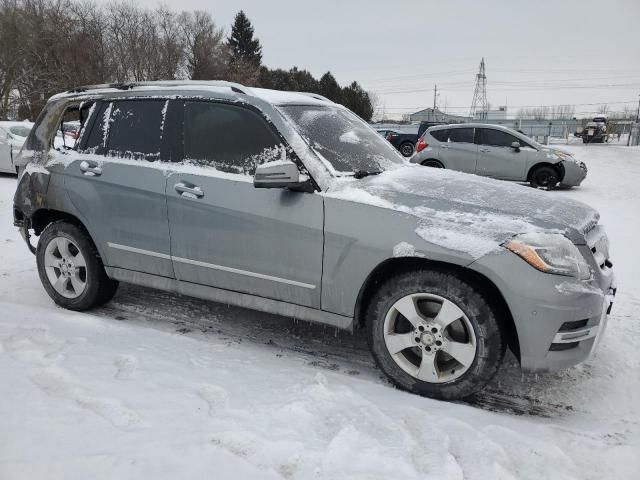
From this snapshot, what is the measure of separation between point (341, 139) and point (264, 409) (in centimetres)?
195

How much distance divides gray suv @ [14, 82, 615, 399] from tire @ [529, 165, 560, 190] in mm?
8997

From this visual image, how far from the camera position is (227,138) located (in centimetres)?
353

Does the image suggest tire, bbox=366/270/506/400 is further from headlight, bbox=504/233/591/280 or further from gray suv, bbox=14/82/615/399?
headlight, bbox=504/233/591/280

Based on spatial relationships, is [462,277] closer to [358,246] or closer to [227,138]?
[358,246]

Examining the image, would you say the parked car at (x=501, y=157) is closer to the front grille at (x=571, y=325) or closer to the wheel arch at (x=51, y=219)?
the wheel arch at (x=51, y=219)

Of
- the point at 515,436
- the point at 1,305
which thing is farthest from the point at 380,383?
the point at 1,305

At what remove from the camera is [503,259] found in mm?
2721

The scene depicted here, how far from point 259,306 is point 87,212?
5.32 feet

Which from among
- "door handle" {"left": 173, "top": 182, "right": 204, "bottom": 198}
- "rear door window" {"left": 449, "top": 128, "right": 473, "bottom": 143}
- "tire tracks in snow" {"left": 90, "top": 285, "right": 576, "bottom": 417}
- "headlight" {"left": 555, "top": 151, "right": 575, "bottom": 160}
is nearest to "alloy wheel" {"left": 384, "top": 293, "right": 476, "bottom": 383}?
"tire tracks in snow" {"left": 90, "top": 285, "right": 576, "bottom": 417}

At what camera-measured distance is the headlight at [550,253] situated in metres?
2.70

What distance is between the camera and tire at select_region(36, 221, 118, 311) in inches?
161

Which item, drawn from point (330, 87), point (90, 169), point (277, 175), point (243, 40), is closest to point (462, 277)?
point (277, 175)

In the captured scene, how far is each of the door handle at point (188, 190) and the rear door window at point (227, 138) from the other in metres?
0.19

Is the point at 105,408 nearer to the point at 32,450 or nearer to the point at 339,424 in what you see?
the point at 32,450
